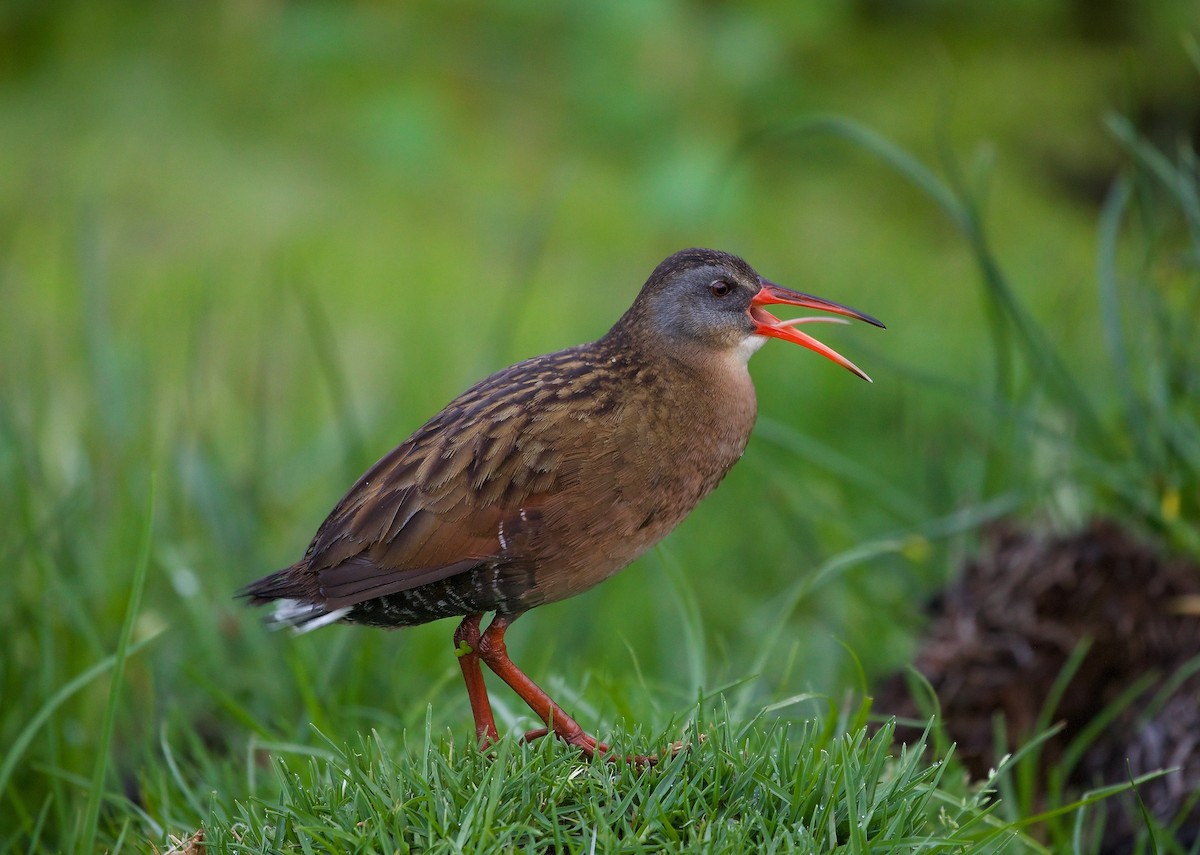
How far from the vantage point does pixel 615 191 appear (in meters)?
5.55

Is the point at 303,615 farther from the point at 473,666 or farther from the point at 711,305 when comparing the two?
the point at 711,305

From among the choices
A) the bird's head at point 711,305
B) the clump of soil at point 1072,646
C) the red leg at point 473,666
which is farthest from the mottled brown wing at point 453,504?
the clump of soil at point 1072,646

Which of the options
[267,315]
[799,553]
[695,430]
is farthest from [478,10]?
[695,430]

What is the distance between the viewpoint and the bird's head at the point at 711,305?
6.64ft

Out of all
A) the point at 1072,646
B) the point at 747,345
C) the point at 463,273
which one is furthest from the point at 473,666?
the point at 463,273

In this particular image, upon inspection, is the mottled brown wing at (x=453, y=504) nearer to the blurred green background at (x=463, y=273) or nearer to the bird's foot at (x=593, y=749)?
the bird's foot at (x=593, y=749)

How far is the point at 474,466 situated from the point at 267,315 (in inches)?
89.3

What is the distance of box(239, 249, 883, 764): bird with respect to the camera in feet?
6.07

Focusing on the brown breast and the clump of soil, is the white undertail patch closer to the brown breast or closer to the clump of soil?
the brown breast

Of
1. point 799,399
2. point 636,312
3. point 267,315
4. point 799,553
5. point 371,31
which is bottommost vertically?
point 799,553

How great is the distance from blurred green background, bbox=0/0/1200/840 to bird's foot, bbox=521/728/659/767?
0.63m

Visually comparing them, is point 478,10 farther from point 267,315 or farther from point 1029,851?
point 1029,851

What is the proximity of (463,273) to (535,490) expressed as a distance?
127 inches

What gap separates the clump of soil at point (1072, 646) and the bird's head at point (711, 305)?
0.96 metres
